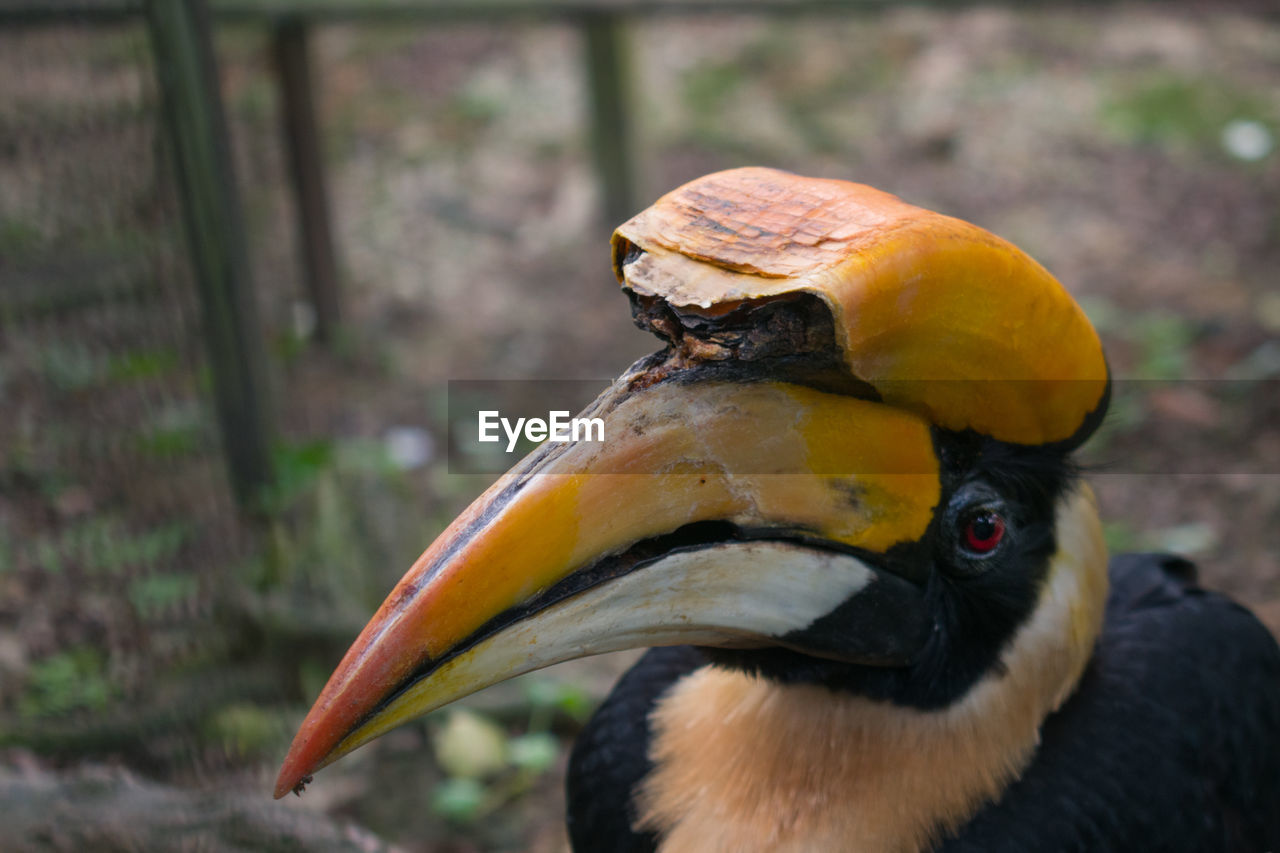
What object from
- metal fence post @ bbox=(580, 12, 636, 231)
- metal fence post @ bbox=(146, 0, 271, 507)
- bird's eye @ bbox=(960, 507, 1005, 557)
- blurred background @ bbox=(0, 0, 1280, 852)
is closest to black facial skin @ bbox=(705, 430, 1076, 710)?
bird's eye @ bbox=(960, 507, 1005, 557)

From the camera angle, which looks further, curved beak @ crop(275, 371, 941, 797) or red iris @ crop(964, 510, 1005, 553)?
red iris @ crop(964, 510, 1005, 553)

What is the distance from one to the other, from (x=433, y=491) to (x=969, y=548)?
2655mm

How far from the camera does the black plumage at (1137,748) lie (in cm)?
162

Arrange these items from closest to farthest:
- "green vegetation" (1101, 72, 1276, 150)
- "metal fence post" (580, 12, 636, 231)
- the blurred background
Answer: the blurred background < "metal fence post" (580, 12, 636, 231) < "green vegetation" (1101, 72, 1276, 150)

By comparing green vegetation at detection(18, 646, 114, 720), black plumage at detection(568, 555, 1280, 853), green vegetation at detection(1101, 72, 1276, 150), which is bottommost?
green vegetation at detection(18, 646, 114, 720)

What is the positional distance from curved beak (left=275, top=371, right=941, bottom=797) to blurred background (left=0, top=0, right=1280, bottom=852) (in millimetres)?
662

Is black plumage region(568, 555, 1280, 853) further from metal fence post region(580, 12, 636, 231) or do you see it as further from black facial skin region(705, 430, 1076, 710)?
metal fence post region(580, 12, 636, 231)

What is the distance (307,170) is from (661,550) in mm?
3778

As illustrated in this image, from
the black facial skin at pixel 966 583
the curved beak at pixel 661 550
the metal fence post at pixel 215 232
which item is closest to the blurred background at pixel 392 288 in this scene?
the metal fence post at pixel 215 232

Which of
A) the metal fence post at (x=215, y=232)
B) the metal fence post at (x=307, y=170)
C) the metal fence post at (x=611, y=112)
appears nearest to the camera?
the metal fence post at (x=215, y=232)

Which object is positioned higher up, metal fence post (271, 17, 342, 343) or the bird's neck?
metal fence post (271, 17, 342, 343)

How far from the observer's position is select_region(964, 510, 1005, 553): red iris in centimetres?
151

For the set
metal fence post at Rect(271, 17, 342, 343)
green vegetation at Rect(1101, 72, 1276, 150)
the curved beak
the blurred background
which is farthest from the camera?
green vegetation at Rect(1101, 72, 1276, 150)

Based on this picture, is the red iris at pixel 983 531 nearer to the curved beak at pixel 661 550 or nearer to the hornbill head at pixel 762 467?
the hornbill head at pixel 762 467
